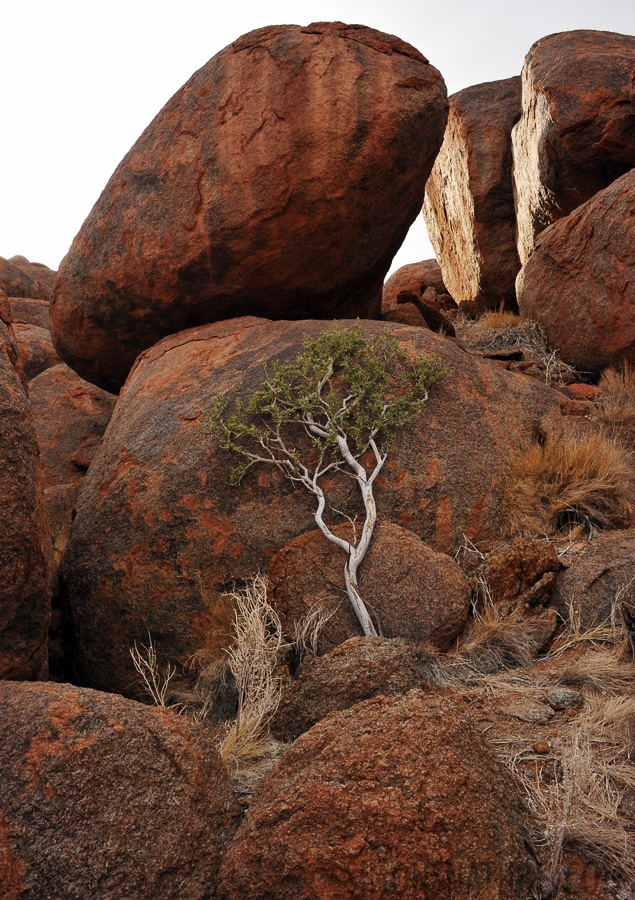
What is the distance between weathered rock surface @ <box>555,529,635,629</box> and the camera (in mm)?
4102

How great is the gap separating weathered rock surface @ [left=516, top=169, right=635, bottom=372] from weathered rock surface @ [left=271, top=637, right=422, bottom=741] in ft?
18.7

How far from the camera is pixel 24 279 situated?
17.4m

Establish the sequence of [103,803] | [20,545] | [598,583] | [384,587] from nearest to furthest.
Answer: [103,803], [20,545], [598,583], [384,587]

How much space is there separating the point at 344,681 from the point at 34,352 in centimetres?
1081

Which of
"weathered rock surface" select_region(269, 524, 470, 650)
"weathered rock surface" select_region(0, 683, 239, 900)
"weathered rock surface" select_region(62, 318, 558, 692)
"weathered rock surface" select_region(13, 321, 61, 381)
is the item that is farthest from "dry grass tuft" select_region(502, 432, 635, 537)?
"weathered rock surface" select_region(13, 321, 61, 381)

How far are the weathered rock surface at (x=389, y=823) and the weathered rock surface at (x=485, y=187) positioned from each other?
11.1 m

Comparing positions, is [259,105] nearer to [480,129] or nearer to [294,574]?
[294,574]

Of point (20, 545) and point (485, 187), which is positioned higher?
point (485, 187)

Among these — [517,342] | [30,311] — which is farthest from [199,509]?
[30,311]

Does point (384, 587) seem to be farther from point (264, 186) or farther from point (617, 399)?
point (264, 186)

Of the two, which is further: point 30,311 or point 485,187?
point 30,311

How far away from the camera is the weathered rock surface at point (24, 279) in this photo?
17062 millimetres

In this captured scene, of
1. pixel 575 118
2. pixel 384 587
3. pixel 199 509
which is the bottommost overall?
pixel 384 587

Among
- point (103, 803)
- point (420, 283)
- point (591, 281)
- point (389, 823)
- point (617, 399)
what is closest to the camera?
point (389, 823)
